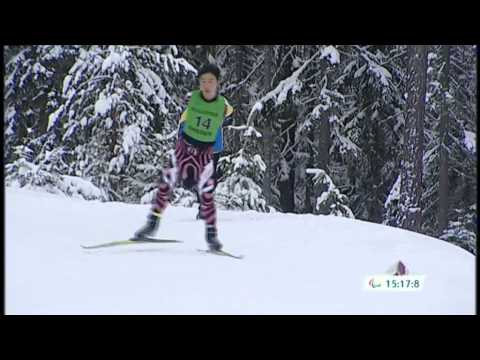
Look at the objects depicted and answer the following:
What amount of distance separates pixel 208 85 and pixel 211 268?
4.02 feet

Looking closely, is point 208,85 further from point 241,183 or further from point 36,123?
point 241,183

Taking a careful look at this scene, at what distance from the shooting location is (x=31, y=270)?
3127 mm

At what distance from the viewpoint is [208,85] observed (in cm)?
368

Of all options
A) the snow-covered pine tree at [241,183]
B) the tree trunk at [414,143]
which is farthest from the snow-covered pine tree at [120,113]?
the tree trunk at [414,143]

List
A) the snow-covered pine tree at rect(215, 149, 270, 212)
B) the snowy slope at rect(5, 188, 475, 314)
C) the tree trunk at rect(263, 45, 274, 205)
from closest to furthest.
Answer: the snowy slope at rect(5, 188, 475, 314) < the snow-covered pine tree at rect(215, 149, 270, 212) < the tree trunk at rect(263, 45, 274, 205)

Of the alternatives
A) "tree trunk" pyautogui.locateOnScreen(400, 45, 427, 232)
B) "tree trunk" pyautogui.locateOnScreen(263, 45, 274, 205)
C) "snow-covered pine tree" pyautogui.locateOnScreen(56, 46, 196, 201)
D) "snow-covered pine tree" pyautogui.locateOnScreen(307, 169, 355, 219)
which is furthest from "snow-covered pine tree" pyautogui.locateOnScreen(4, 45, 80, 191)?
"tree trunk" pyautogui.locateOnScreen(400, 45, 427, 232)

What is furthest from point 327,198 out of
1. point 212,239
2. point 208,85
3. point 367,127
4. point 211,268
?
point 211,268

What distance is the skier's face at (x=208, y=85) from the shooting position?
12.0 feet

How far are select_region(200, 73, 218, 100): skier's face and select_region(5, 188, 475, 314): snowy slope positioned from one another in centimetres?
93

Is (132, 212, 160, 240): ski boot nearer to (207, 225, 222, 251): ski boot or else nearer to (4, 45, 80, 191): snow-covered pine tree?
(207, 225, 222, 251): ski boot

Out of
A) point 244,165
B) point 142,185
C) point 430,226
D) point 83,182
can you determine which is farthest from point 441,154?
point 83,182

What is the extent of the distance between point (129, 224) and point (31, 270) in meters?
0.85

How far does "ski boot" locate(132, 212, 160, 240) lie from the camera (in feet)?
12.1

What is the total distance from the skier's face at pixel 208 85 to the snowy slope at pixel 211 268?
927 millimetres
